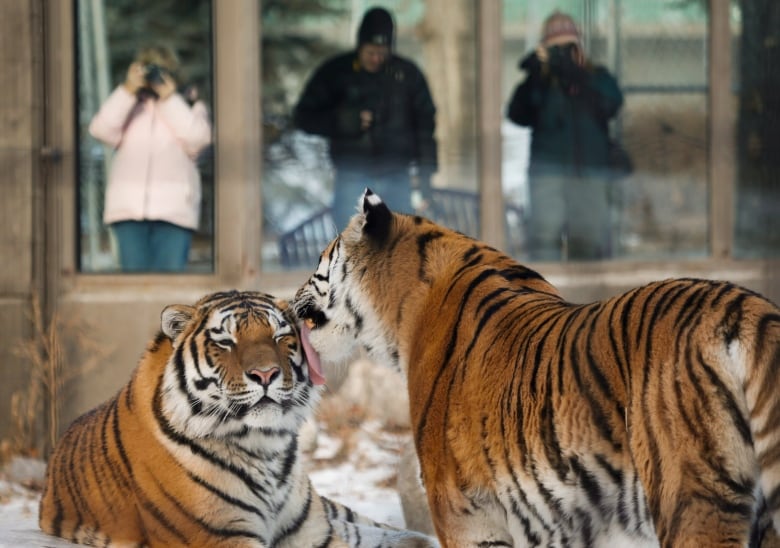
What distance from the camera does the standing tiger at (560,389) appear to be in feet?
8.74

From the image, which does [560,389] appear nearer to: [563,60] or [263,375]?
[263,375]

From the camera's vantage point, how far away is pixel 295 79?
285 inches

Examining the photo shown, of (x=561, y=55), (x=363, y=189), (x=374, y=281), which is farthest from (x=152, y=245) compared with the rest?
(x=374, y=281)

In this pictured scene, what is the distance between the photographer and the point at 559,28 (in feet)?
24.9

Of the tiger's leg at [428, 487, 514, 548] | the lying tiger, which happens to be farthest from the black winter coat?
the tiger's leg at [428, 487, 514, 548]

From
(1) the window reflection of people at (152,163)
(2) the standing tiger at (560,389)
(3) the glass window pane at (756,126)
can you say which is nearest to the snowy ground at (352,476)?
(1) the window reflection of people at (152,163)

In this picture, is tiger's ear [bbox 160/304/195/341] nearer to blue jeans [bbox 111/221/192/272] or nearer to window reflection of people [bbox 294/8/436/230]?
blue jeans [bbox 111/221/192/272]

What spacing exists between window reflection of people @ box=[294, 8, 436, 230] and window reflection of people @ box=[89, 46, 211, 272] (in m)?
0.67

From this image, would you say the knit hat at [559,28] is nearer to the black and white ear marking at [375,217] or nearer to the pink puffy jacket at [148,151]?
the pink puffy jacket at [148,151]

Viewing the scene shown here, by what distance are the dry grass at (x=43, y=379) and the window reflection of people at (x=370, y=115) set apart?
1.61 m

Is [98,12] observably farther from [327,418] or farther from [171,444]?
[171,444]

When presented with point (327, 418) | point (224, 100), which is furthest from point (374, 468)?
point (224, 100)

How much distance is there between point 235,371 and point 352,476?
2.35m

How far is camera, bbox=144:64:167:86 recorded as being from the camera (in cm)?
707
